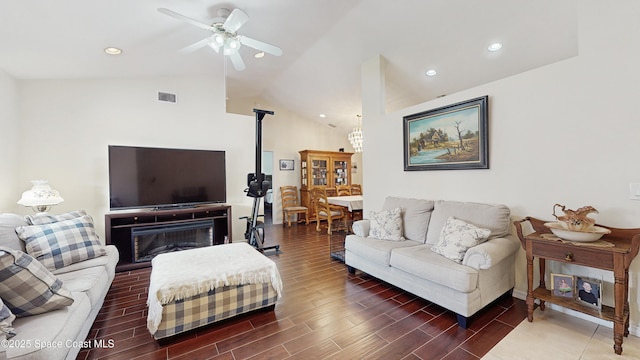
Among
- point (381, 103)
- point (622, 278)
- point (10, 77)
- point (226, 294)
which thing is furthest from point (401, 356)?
point (10, 77)

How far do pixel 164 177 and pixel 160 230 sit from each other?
794 millimetres

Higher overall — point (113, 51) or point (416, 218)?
point (113, 51)

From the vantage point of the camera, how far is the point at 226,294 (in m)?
2.16

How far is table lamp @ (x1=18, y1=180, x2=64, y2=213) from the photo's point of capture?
298 cm

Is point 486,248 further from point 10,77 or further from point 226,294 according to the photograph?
point 10,77

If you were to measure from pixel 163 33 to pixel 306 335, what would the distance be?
3441 millimetres

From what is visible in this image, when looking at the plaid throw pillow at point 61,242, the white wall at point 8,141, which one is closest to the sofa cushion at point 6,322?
the plaid throw pillow at point 61,242

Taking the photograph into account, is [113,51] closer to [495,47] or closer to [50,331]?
[50,331]

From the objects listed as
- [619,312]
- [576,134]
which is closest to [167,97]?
[576,134]

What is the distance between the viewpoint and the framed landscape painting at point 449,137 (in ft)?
9.26

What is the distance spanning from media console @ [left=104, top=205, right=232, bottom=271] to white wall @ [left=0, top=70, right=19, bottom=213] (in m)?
1.07

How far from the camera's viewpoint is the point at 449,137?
3117 millimetres

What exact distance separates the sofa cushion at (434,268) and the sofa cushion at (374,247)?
10cm

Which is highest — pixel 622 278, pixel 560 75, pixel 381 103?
pixel 381 103
